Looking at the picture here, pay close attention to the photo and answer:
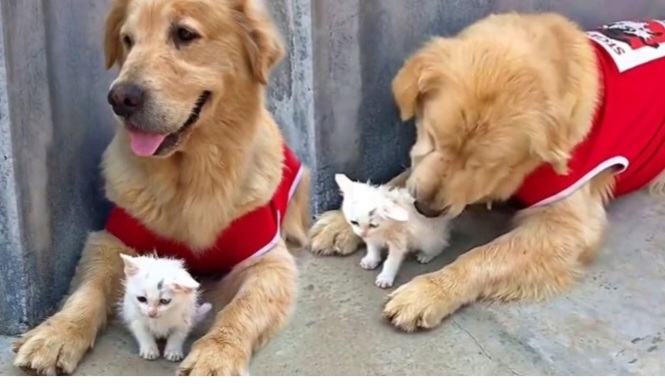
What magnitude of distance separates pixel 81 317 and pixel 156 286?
328mm

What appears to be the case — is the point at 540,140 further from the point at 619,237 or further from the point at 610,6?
the point at 610,6

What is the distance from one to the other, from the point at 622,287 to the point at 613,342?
0.36 m

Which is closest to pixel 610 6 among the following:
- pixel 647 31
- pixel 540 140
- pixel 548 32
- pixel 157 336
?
pixel 647 31

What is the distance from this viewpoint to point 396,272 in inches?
148

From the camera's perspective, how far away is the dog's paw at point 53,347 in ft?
10.2

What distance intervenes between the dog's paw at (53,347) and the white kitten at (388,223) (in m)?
1.02

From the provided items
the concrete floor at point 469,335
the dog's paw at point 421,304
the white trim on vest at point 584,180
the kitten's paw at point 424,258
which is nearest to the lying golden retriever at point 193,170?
the concrete floor at point 469,335

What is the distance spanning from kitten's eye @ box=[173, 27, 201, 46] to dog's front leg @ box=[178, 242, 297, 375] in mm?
811

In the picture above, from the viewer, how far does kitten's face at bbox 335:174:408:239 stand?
3635 mm

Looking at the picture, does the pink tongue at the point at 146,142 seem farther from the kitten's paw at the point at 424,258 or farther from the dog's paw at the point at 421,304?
the kitten's paw at the point at 424,258

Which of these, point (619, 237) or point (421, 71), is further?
point (619, 237)

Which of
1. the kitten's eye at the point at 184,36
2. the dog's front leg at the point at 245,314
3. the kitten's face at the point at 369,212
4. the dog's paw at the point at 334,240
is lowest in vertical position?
the dog's paw at the point at 334,240

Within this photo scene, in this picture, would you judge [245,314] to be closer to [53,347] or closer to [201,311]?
[201,311]

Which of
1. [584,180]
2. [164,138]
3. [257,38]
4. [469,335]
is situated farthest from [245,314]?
[584,180]
